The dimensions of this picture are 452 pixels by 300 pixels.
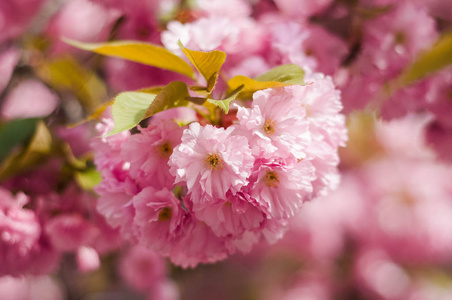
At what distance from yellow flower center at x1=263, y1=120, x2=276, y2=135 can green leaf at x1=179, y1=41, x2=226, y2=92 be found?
8cm

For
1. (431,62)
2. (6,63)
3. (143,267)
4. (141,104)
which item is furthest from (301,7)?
(6,63)

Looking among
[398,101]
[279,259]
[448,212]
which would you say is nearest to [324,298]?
[279,259]

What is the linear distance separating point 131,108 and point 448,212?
1.56 metres

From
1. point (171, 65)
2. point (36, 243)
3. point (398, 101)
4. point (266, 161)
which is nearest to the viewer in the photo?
point (266, 161)

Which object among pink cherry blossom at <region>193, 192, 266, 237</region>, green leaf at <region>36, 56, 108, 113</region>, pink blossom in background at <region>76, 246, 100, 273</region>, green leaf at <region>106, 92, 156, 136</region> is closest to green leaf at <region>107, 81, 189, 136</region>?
green leaf at <region>106, 92, 156, 136</region>

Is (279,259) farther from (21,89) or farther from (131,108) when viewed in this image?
(131,108)

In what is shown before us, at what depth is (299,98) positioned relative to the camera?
0.45 metres

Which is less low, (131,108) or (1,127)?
(131,108)

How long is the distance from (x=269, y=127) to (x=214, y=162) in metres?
0.07

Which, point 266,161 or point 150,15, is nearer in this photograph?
point 266,161

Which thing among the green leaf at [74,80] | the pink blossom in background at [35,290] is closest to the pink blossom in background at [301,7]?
the green leaf at [74,80]

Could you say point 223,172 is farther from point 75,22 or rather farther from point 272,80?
point 75,22

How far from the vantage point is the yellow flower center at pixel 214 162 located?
394mm

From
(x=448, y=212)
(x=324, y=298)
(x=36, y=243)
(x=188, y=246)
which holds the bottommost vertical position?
(x=324, y=298)
